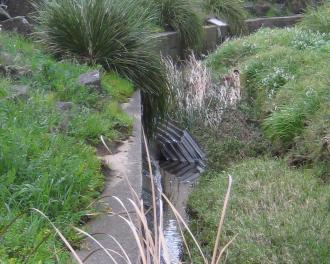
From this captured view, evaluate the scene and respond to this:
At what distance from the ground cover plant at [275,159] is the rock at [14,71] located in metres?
1.99

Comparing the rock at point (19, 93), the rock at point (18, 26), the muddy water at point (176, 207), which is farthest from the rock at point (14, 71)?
the rock at point (18, 26)

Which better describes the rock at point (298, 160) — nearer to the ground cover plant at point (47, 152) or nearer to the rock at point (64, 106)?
the ground cover plant at point (47, 152)

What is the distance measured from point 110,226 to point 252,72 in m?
7.14

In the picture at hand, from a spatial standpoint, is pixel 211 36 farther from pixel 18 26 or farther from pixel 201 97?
pixel 18 26

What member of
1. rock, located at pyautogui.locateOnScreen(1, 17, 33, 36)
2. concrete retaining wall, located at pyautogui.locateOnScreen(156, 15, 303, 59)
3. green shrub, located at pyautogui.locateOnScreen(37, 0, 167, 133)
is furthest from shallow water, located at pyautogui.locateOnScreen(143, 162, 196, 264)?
concrete retaining wall, located at pyautogui.locateOnScreen(156, 15, 303, 59)

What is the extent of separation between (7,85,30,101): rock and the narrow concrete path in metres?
0.87

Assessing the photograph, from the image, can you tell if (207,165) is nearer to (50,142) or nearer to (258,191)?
(258,191)

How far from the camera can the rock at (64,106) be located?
657 centimetres

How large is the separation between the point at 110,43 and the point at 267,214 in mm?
3922

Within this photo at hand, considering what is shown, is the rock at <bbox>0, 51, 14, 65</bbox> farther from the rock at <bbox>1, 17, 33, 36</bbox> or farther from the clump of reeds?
the rock at <bbox>1, 17, 33, 36</bbox>

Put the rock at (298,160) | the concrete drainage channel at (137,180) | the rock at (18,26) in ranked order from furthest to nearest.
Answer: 1. the rock at (18,26)
2. the rock at (298,160)
3. the concrete drainage channel at (137,180)

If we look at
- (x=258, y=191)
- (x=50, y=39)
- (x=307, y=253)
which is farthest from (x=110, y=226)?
(x=50, y=39)

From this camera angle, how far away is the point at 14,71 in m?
7.46

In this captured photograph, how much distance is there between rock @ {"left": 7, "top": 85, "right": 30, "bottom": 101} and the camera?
626 centimetres
